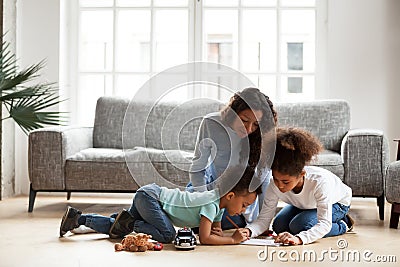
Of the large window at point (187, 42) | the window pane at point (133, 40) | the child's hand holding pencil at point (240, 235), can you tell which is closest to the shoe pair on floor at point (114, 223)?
the child's hand holding pencil at point (240, 235)

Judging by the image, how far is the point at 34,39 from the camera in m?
5.66

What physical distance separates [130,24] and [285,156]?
2.85 metres

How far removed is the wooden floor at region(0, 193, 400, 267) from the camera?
293 cm

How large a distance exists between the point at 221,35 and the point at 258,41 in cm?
29

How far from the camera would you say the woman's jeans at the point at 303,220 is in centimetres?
351

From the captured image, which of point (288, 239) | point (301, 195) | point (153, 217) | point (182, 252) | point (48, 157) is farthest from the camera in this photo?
point (48, 157)

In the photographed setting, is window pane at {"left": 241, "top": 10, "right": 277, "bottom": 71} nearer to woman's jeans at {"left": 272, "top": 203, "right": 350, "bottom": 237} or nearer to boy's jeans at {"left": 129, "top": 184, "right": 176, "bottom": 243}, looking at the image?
woman's jeans at {"left": 272, "top": 203, "right": 350, "bottom": 237}

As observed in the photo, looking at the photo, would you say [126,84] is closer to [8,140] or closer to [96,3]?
[96,3]

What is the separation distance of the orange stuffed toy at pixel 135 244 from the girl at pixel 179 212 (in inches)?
6.3

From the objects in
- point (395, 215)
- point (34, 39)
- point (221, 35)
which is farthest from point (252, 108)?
point (34, 39)

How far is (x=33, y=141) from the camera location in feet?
15.0

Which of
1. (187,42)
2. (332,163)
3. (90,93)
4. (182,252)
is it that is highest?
(187,42)

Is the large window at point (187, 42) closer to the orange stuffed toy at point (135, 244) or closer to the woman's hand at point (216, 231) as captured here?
the woman's hand at point (216, 231)

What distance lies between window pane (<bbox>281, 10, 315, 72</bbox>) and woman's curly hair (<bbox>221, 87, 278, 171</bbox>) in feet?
7.96
